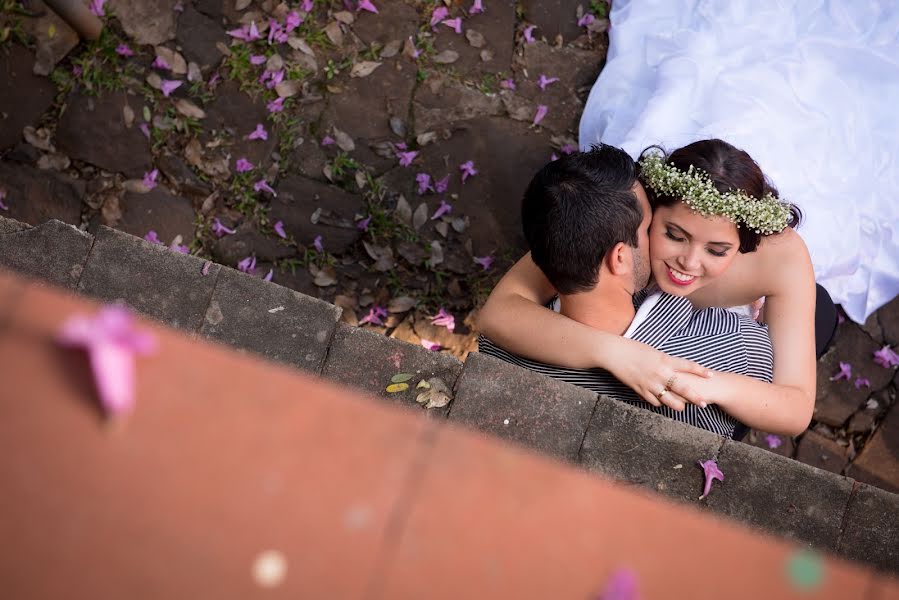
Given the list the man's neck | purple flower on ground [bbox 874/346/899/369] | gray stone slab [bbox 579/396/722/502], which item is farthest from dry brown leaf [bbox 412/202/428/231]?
purple flower on ground [bbox 874/346/899/369]

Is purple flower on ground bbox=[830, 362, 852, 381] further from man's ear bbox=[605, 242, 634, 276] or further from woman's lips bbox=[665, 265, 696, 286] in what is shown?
man's ear bbox=[605, 242, 634, 276]

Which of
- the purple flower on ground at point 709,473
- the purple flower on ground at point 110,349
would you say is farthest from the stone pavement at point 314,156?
the purple flower on ground at point 110,349

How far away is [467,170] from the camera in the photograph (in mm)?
3557

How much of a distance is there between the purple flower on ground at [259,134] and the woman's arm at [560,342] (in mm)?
1444

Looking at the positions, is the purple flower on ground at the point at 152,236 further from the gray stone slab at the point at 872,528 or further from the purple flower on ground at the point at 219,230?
the gray stone slab at the point at 872,528

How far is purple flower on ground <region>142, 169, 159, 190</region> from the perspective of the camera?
137 inches

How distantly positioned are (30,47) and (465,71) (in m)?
2.05

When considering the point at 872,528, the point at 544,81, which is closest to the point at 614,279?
the point at 872,528

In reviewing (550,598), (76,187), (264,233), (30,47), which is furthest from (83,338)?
(30,47)

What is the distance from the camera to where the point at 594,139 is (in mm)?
3539

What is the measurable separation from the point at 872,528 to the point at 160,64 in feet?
11.3

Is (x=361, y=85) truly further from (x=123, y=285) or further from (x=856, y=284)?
(x=856, y=284)

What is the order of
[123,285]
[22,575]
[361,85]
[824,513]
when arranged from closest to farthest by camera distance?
1. [22,575]
2. [824,513]
3. [123,285]
4. [361,85]

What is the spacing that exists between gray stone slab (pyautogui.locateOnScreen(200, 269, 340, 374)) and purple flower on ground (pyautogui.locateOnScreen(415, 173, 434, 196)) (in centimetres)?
136
